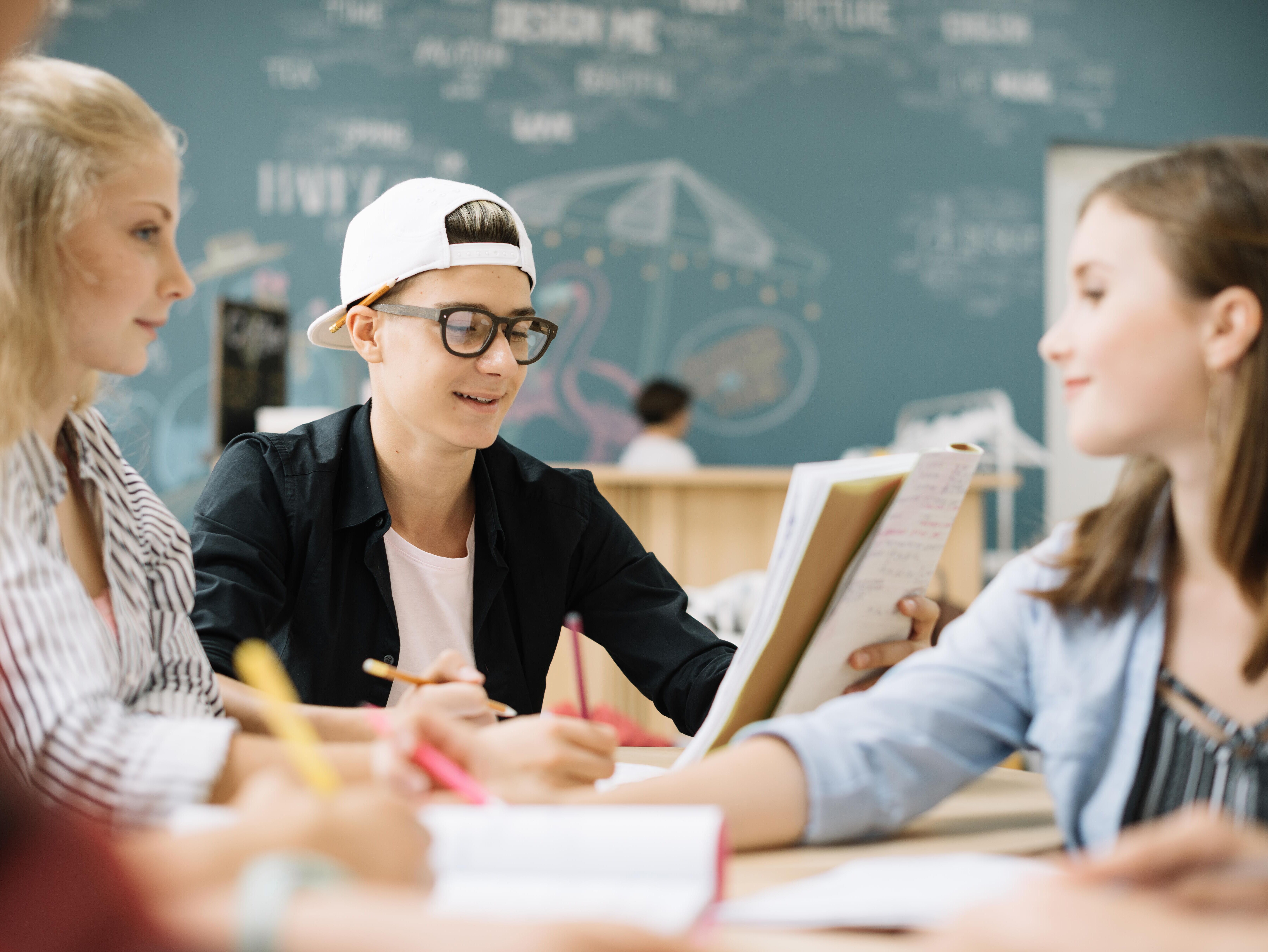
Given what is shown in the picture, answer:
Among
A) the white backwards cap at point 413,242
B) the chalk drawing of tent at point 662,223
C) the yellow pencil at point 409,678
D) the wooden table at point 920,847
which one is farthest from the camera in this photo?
the chalk drawing of tent at point 662,223

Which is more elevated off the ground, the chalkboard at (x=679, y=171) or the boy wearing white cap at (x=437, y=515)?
the chalkboard at (x=679, y=171)

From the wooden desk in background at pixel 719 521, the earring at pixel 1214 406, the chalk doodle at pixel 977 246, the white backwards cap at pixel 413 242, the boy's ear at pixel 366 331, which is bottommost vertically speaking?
the wooden desk in background at pixel 719 521

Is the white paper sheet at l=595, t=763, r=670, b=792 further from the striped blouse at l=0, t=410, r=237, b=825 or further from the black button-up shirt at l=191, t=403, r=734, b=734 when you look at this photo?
the striped blouse at l=0, t=410, r=237, b=825

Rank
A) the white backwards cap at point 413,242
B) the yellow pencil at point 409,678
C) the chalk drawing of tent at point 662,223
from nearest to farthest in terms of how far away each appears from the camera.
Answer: the yellow pencil at point 409,678, the white backwards cap at point 413,242, the chalk drawing of tent at point 662,223

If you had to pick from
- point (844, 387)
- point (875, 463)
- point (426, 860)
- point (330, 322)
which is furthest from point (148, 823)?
point (844, 387)

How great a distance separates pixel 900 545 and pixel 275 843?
27.4 inches

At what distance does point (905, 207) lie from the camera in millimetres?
5016

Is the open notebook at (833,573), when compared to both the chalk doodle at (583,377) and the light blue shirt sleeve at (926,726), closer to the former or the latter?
the light blue shirt sleeve at (926,726)

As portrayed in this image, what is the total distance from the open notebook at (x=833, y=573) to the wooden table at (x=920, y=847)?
17cm

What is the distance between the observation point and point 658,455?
4.53 m

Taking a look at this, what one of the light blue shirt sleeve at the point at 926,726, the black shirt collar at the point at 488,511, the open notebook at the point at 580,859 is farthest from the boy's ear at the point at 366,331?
the open notebook at the point at 580,859

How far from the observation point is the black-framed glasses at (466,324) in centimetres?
144

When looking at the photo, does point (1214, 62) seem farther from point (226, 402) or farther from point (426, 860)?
point (426, 860)

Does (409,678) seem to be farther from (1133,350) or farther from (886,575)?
(1133,350)
